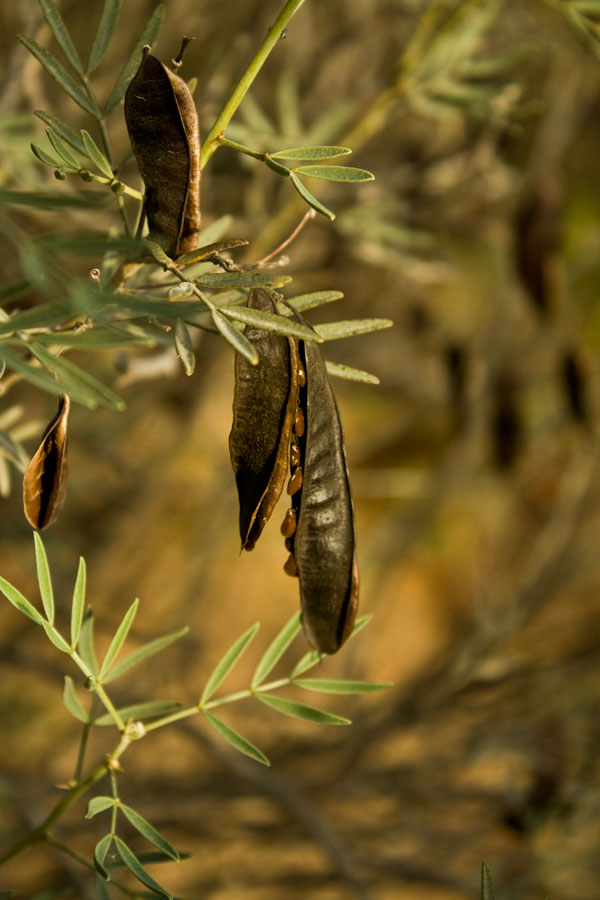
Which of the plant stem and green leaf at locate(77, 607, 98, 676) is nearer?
the plant stem

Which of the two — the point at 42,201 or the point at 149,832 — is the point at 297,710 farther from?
the point at 42,201

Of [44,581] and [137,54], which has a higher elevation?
[137,54]

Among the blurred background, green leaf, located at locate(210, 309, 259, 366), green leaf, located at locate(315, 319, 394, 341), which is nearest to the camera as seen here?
green leaf, located at locate(210, 309, 259, 366)

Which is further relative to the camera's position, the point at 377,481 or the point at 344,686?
the point at 377,481

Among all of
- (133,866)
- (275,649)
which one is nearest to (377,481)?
(275,649)

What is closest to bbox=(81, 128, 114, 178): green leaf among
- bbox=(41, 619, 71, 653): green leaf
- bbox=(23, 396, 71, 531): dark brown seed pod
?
bbox=(23, 396, 71, 531): dark brown seed pod

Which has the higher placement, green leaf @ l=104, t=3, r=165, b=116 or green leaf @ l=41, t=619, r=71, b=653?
green leaf @ l=104, t=3, r=165, b=116

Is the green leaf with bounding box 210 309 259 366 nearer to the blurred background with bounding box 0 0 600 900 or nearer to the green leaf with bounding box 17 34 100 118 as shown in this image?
the green leaf with bounding box 17 34 100 118
